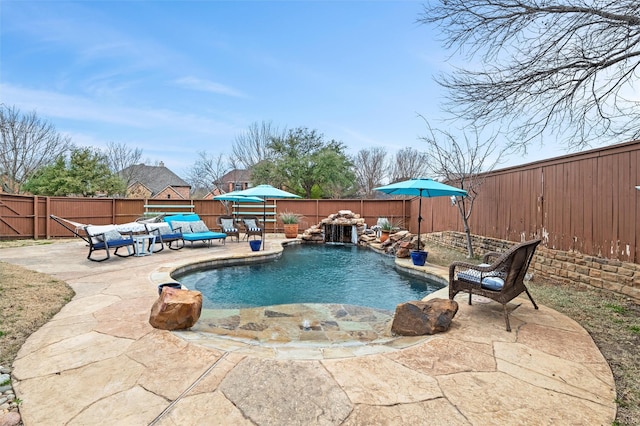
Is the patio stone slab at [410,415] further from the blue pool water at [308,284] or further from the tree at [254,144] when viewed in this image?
the tree at [254,144]

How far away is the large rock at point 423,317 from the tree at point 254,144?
21.2 meters

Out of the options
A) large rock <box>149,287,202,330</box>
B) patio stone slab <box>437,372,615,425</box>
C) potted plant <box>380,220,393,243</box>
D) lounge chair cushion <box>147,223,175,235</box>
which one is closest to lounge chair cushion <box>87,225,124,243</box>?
lounge chair cushion <box>147,223,175,235</box>

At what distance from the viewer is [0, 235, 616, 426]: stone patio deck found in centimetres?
158

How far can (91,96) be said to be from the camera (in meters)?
14.7

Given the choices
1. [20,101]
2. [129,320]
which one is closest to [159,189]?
[20,101]

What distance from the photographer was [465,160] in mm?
7793

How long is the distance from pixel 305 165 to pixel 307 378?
1863cm

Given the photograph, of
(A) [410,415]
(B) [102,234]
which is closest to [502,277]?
(A) [410,415]

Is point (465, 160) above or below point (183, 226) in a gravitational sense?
above

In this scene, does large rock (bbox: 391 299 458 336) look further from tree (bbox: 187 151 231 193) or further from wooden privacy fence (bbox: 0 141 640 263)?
tree (bbox: 187 151 231 193)

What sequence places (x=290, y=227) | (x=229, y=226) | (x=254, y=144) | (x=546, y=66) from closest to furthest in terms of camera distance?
(x=546, y=66) → (x=229, y=226) → (x=290, y=227) → (x=254, y=144)

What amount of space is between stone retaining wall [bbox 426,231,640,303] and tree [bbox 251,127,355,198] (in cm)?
1408

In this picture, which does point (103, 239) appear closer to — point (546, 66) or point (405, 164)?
point (546, 66)

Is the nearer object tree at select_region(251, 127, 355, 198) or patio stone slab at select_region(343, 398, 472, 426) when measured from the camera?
patio stone slab at select_region(343, 398, 472, 426)
